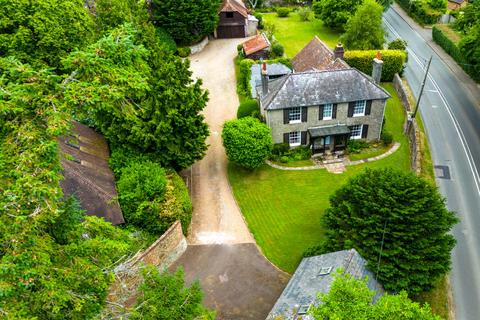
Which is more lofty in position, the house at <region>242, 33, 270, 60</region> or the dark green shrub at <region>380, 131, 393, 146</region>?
the house at <region>242, 33, 270, 60</region>

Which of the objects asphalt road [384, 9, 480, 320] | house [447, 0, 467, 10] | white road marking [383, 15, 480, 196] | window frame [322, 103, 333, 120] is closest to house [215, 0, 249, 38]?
asphalt road [384, 9, 480, 320]

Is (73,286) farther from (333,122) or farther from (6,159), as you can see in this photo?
(333,122)

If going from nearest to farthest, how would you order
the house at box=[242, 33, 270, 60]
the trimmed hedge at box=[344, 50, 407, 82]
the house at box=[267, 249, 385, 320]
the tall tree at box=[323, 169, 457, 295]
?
1. the house at box=[267, 249, 385, 320]
2. the tall tree at box=[323, 169, 457, 295]
3. the trimmed hedge at box=[344, 50, 407, 82]
4. the house at box=[242, 33, 270, 60]

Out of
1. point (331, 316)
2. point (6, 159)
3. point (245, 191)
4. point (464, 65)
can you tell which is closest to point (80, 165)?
point (245, 191)

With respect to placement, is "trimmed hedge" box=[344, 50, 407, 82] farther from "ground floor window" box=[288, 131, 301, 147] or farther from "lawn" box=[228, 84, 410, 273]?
"ground floor window" box=[288, 131, 301, 147]

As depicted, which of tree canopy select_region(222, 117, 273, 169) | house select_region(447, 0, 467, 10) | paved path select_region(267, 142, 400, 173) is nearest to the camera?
tree canopy select_region(222, 117, 273, 169)

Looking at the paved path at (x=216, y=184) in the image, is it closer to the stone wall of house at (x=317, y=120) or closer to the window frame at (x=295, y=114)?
the stone wall of house at (x=317, y=120)
